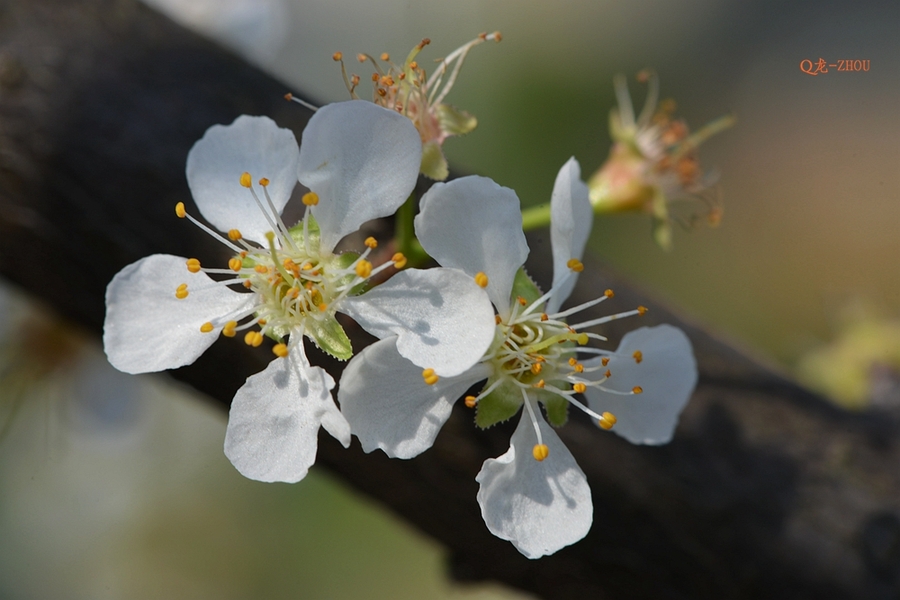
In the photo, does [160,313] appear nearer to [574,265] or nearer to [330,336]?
[330,336]

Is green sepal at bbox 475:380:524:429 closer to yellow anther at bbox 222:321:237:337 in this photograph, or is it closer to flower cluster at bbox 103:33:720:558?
flower cluster at bbox 103:33:720:558

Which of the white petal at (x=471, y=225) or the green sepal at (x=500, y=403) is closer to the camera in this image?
the white petal at (x=471, y=225)

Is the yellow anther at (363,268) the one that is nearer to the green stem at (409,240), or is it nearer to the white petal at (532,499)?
the green stem at (409,240)

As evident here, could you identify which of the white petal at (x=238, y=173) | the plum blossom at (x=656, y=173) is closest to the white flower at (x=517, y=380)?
the white petal at (x=238, y=173)

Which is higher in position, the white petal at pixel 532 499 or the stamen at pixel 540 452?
the stamen at pixel 540 452

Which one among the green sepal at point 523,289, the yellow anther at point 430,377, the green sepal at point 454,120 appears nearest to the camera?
the yellow anther at point 430,377

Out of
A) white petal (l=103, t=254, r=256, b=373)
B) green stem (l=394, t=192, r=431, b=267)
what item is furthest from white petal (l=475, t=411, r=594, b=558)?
white petal (l=103, t=254, r=256, b=373)

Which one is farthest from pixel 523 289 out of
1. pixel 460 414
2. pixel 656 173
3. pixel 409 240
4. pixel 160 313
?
pixel 656 173
